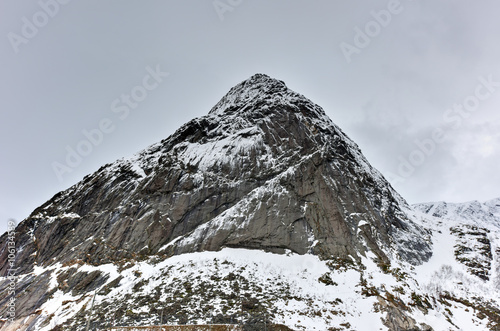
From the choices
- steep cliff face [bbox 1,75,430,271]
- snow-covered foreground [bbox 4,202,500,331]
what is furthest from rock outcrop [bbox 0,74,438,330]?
snow-covered foreground [bbox 4,202,500,331]

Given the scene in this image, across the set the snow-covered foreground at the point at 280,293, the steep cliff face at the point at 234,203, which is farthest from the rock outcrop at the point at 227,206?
the snow-covered foreground at the point at 280,293

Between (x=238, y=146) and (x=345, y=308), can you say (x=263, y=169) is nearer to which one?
(x=238, y=146)

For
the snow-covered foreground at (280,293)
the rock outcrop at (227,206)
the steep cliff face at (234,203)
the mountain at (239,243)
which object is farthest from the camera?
the steep cliff face at (234,203)

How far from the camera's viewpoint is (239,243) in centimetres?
3600

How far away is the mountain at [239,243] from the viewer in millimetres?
26484

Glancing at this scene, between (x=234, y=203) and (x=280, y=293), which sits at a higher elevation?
(x=234, y=203)

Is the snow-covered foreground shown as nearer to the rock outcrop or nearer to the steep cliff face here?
the rock outcrop

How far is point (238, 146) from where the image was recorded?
160 ft

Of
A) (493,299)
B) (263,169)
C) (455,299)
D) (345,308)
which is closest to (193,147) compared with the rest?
(263,169)

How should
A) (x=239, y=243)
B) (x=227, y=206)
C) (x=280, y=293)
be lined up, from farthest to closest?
(x=227, y=206), (x=239, y=243), (x=280, y=293)

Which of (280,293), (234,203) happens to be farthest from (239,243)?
Result: (280,293)

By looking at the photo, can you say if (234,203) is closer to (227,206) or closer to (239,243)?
(227,206)

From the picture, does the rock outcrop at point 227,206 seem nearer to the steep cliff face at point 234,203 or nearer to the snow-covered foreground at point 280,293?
the steep cliff face at point 234,203

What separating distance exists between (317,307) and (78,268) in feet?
97.8
